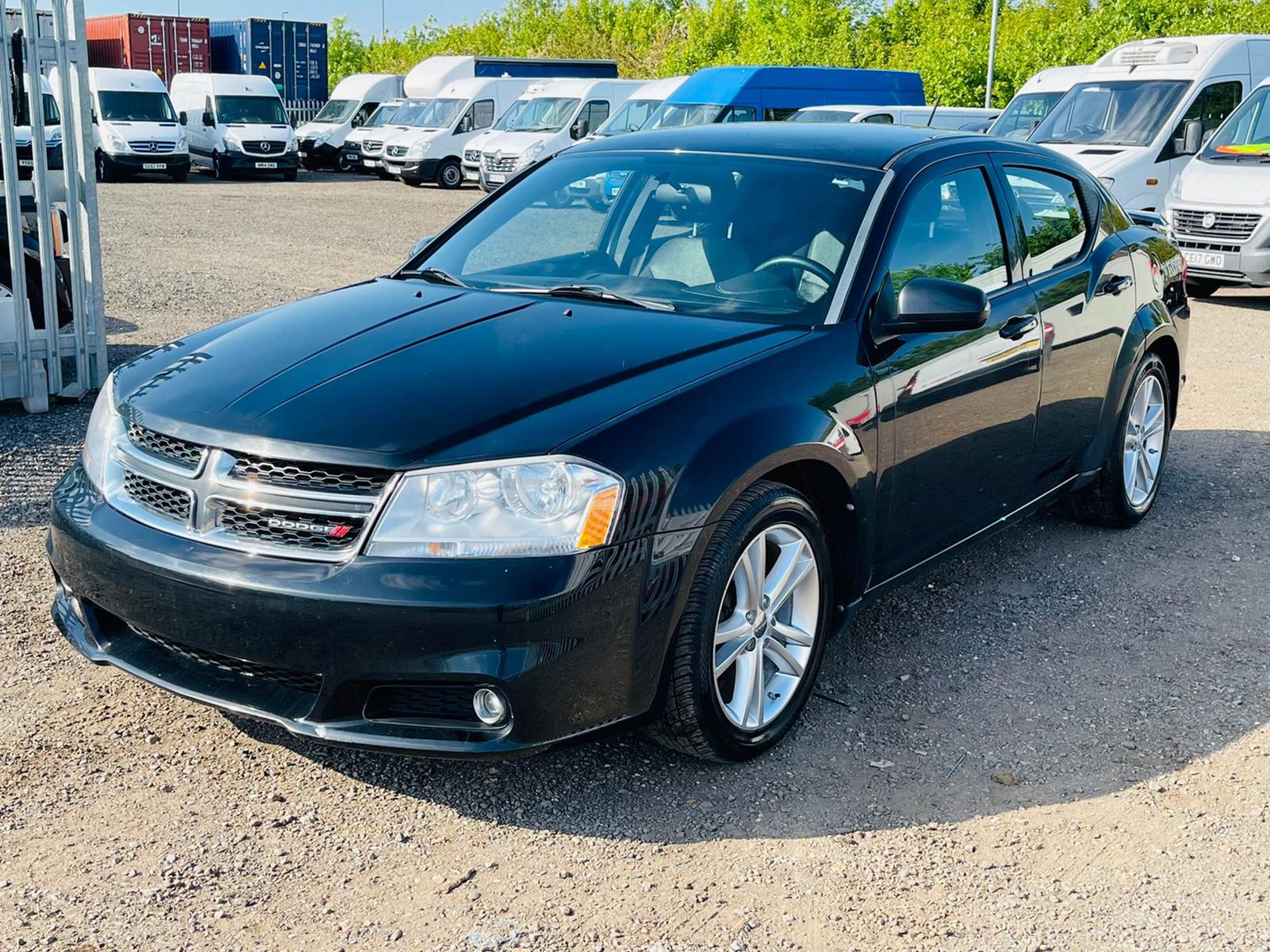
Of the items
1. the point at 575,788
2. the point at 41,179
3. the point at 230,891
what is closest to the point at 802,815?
the point at 575,788

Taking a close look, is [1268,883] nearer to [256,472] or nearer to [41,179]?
[256,472]

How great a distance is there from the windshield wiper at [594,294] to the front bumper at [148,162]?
1026 inches

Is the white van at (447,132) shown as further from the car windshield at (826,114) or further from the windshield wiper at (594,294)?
the windshield wiper at (594,294)

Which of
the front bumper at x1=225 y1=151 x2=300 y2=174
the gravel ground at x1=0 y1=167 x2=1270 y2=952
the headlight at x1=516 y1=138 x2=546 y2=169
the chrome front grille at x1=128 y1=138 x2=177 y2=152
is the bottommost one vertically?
the front bumper at x1=225 y1=151 x2=300 y2=174

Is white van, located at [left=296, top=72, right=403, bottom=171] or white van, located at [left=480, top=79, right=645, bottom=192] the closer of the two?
white van, located at [left=480, top=79, right=645, bottom=192]

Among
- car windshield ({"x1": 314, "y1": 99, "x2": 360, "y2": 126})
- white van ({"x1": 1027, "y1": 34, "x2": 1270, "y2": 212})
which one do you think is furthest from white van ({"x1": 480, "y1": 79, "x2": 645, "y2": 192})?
white van ({"x1": 1027, "y1": 34, "x2": 1270, "y2": 212})

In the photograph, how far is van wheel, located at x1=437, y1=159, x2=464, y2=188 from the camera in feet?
93.1

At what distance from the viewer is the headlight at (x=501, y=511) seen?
3111 mm

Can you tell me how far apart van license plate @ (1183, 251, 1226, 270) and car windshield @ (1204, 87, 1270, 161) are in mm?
1125

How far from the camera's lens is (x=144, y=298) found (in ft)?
39.7

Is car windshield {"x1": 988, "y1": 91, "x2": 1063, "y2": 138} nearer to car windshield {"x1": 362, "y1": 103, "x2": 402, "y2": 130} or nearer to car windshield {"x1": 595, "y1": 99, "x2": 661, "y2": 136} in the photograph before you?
car windshield {"x1": 595, "y1": 99, "x2": 661, "y2": 136}

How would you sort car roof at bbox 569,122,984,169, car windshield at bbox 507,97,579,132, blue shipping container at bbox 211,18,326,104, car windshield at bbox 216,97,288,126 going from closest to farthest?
car roof at bbox 569,122,984,169
car windshield at bbox 507,97,579,132
car windshield at bbox 216,97,288,126
blue shipping container at bbox 211,18,326,104

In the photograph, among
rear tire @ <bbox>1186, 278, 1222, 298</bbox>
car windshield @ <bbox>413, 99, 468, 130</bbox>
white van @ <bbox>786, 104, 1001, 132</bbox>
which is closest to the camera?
rear tire @ <bbox>1186, 278, 1222, 298</bbox>

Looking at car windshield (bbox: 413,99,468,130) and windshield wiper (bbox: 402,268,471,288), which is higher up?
windshield wiper (bbox: 402,268,471,288)
